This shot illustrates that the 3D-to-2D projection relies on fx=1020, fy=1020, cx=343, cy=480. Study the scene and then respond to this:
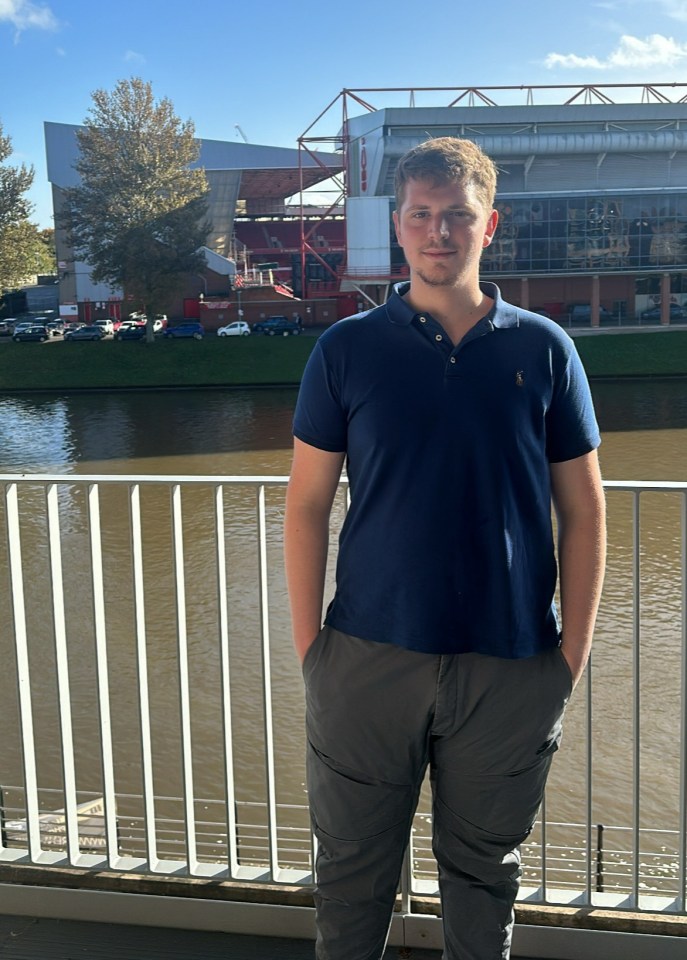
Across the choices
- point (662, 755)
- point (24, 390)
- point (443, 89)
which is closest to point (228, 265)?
point (443, 89)

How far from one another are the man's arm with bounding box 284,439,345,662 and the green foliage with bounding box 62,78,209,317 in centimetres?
4657

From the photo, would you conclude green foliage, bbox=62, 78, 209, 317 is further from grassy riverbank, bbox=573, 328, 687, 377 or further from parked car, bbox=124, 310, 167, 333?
grassy riverbank, bbox=573, 328, 687, 377

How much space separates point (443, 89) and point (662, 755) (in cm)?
5937

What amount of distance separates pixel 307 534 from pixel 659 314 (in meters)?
58.8

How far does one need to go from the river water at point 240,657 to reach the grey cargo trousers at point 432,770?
2690 mm

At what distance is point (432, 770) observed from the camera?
2.26 metres

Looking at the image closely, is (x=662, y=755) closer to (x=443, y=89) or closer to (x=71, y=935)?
(x=71, y=935)

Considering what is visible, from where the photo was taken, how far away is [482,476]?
2.10 m

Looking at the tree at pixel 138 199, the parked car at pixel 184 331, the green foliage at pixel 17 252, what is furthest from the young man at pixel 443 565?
the parked car at pixel 184 331

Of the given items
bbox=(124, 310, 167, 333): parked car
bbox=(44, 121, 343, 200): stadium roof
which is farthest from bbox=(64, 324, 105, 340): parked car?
bbox=(44, 121, 343, 200): stadium roof

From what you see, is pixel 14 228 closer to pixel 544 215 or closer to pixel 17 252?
pixel 17 252

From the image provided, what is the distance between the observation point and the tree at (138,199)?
157ft

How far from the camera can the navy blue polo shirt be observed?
210 cm

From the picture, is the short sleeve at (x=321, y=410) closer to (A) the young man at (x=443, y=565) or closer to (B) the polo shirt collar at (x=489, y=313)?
(A) the young man at (x=443, y=565)
